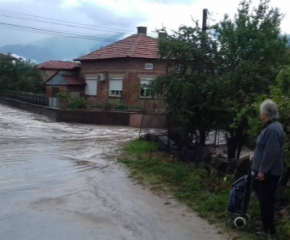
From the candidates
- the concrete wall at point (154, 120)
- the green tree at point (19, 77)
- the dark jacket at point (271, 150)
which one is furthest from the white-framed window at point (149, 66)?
the dark jacket at point (271, 150)

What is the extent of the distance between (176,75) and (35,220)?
5878 millimetres

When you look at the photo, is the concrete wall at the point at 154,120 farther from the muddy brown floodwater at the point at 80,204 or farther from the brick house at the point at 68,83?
the brick house at the point at 68,83

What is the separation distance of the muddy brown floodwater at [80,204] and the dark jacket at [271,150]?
1111mm

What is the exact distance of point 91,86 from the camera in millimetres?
38938

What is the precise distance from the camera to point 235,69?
1028 cm

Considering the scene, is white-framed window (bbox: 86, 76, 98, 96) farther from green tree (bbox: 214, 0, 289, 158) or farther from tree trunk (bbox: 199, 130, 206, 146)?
green tree (bbox: 214, 0, 289, 158)

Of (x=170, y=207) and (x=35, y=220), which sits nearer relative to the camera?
(x=35, y=220)

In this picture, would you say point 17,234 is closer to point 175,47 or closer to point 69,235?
point 69,235

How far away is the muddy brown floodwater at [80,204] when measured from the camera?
20.6 feet

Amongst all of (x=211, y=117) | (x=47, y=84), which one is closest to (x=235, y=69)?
(x=211, y=117)

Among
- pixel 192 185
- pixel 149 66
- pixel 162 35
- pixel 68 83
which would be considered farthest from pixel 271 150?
pixel 68 83

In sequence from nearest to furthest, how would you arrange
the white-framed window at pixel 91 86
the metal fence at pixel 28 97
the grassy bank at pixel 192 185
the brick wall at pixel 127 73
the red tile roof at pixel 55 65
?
the grassy bank at pixel 192 185
the metal fence at pixel 28 97
the brick wall at pixel 127 73
the white-framed window at pixel 91 86
the red tile roof at pixel 55 65

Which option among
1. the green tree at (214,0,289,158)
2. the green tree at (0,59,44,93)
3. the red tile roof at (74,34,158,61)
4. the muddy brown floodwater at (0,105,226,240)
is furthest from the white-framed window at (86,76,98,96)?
the green tree at (214,0,289,158)

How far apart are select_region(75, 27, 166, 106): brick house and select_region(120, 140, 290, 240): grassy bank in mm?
20872
